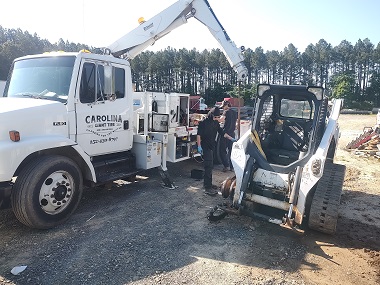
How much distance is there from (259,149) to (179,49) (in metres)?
65.7

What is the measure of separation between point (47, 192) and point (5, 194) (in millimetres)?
548

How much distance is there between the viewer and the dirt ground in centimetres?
336

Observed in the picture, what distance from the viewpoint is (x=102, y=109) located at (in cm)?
536

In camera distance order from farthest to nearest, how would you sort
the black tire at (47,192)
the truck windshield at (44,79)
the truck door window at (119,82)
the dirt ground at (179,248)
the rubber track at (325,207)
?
the truck door window at (119,82) < the truck windshield at (44,79) < the rubber track at (325,207) < the black tire at (47,192) < the dirt ground at (179,248)

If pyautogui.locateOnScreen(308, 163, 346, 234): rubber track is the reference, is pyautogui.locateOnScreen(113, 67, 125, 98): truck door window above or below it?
Answer: above

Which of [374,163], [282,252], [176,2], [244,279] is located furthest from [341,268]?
[374,163]

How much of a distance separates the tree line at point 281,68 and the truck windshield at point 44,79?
49396mm

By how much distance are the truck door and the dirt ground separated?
45.5 inches

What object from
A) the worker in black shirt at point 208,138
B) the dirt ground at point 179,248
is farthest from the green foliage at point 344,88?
the dirt ground at point 179,248

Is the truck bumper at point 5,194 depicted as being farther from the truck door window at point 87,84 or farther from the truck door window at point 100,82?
the truck door window at point 100,82

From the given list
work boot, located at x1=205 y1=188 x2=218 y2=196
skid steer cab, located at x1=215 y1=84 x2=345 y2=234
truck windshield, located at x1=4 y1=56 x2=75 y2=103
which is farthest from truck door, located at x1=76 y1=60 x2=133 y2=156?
skid steer cab, located at x1=215 y1=84 x2=345 y2=234

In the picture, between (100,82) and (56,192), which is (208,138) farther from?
(56,192)

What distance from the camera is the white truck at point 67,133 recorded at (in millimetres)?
4113

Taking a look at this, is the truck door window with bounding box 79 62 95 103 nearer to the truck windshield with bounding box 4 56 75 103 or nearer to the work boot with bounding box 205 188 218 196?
the truck windshield with bounding box 4 56 75 103
